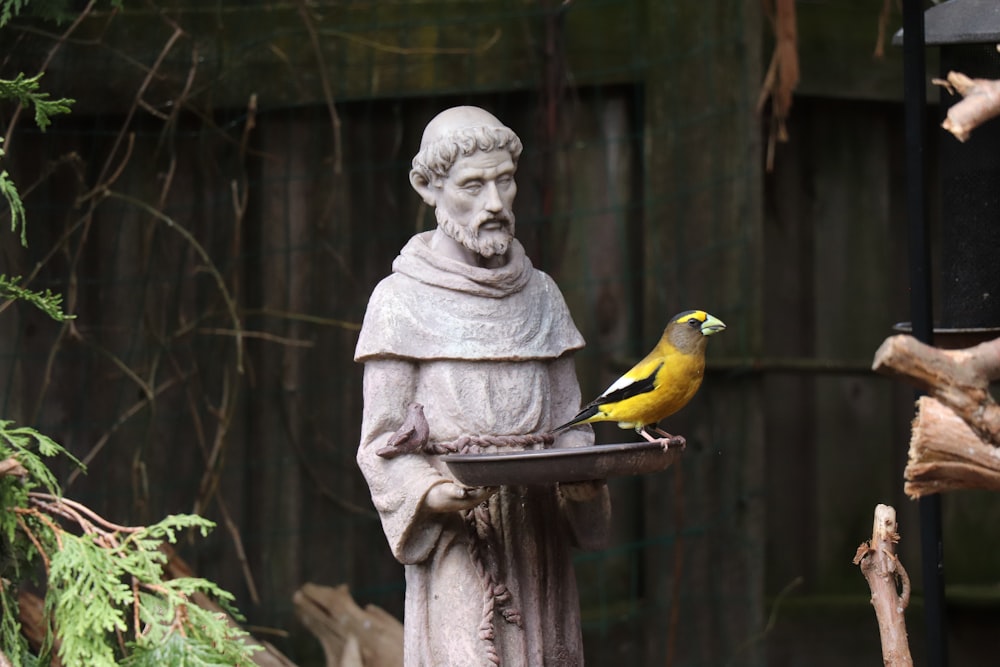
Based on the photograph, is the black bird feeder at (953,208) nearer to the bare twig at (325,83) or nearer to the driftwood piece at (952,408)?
the driftwood piece at (952,408)

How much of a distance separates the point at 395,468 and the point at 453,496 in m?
0.16

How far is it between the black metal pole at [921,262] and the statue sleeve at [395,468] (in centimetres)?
102

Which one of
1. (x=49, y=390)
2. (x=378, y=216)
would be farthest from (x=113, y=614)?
(x=378, y=216)

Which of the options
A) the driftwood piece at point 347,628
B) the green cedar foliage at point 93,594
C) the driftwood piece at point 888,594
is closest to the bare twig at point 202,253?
the driftwood piece at point 347,628

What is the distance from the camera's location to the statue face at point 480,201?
3.25 m

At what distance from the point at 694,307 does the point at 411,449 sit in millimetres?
1808

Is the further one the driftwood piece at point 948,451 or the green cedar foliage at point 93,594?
the green cedar foliage at point 93,594

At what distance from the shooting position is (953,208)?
3688 mm

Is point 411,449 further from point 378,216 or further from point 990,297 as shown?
point 378,216

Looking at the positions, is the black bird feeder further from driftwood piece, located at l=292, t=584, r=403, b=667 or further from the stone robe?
driftwood piece, located at l=292, t=584, r=403, b=667

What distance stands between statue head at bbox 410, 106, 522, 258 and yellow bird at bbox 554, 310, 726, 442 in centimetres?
39

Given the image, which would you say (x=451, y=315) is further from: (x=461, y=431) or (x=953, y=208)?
(x=953, y=208)

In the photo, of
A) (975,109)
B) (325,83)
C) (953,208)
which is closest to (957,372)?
(975,109)

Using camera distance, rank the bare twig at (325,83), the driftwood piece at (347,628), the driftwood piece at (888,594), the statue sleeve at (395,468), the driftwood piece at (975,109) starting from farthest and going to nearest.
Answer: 1. the bare twig at (325,83)
2. the driftwood piece at (347,628)
3. the statue sleeve at (395,468)
4. the driftwood piece at (888,594)
5. the driftwood piece at (975,109)
